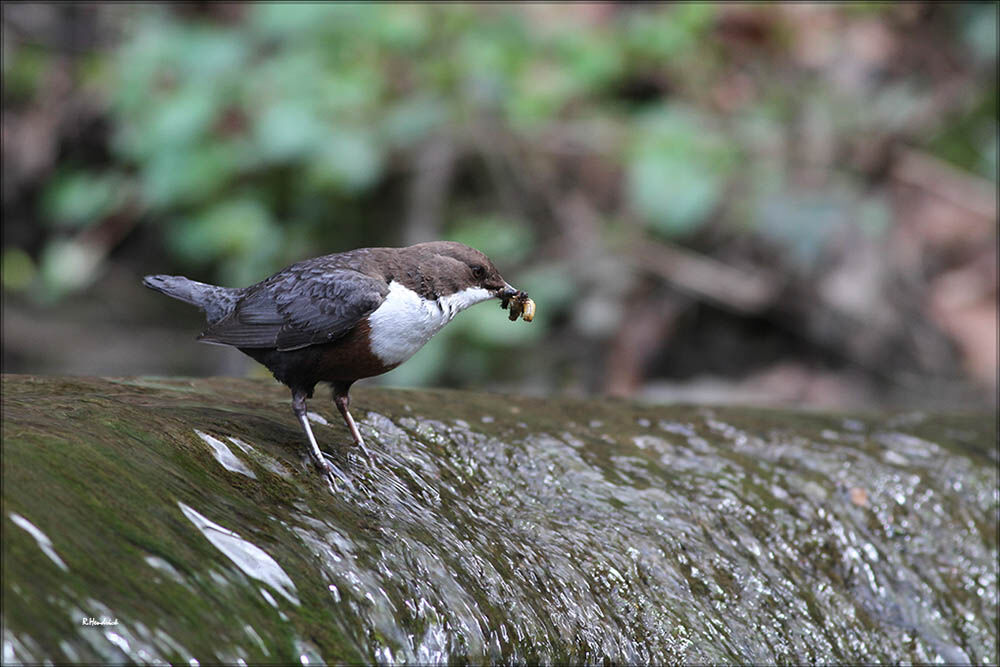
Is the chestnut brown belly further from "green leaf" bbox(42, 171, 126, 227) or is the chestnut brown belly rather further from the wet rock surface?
"green leaf" bbox(42, 171, 126, 227)

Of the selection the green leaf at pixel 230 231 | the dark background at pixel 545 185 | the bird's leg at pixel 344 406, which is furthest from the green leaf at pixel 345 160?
the bird's leg at pixel 344 406

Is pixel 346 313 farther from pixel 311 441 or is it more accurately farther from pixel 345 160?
pixel 345 160

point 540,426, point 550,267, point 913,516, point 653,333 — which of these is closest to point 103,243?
point 550,267

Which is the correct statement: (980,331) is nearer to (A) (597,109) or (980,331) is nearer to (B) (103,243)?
(A) (597,109)

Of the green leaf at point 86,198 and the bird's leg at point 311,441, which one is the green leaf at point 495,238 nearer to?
the green leaf at point 86,198

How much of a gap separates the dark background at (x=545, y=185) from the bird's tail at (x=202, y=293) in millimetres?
3010

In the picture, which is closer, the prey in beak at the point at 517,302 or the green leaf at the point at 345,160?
the prey in beak at the point at 517,302

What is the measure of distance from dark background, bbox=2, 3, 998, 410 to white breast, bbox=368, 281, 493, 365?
321 cm

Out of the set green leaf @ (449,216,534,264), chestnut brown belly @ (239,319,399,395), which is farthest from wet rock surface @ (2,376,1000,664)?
green leaf @ (449,216,534,264)

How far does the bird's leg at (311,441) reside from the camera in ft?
7.94

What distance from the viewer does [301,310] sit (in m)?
2.68

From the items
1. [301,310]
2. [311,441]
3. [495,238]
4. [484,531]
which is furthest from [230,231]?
[484,531]

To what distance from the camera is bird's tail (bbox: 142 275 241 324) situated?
295cm

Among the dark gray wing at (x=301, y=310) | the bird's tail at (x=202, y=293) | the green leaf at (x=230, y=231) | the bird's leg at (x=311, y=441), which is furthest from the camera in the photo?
the green leaf at (x=230, y=231)
